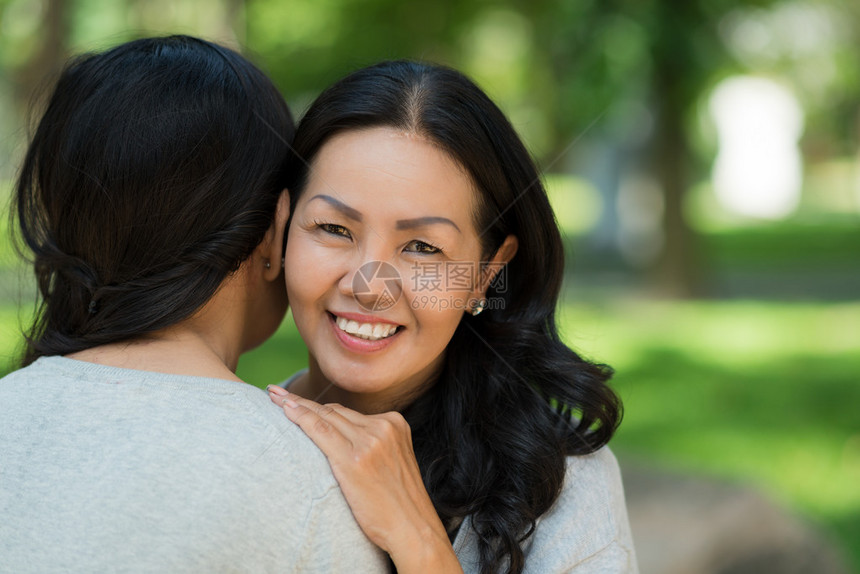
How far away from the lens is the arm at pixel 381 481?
1833mm

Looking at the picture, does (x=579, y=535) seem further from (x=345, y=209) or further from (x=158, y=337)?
(x=158, y=337)

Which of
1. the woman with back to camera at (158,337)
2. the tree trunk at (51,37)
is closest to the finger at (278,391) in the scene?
the woman with back to camera at (158,337)

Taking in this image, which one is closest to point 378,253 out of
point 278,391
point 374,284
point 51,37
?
point 374,284

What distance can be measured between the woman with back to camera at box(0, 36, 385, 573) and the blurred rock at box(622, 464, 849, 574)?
245 cm

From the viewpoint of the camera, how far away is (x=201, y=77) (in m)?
2.14

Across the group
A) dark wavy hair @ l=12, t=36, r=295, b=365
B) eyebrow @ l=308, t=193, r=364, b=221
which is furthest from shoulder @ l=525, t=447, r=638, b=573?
dark wavy hair @ l=12, t=36, r=295, b=365

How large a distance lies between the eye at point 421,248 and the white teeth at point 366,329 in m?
0.19

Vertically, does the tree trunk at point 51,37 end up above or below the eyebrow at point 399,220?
below

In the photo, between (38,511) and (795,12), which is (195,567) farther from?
(795,12)

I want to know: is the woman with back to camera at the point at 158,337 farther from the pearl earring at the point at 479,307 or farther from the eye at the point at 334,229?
the pearl earring at the point at 479,307

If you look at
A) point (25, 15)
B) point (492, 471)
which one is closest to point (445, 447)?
point (492, 471)

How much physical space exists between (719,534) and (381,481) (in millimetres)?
2878

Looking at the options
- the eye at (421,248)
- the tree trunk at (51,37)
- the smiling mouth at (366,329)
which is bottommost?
the tree trunk at (51,37)

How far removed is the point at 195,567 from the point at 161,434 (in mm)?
248
